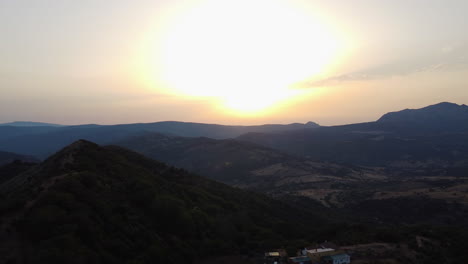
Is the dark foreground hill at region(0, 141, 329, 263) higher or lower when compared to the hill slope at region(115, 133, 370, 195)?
higher

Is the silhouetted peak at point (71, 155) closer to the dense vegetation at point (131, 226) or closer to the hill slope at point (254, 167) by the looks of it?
the dense vegetation at point (131, 226)

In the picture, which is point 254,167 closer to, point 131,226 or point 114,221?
point 131,226

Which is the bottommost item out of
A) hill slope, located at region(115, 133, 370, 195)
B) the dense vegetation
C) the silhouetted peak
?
hill slope, located at region(115, 133, 370, 195)

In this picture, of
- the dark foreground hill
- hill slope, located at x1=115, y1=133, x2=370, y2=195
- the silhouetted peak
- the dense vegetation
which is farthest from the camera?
hill slope, located at x1=115, y1=133, x2=370, y2=195

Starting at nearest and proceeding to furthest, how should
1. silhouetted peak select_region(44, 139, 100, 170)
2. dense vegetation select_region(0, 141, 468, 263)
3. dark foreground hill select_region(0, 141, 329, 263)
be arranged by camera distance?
dark foreground hill select_region(0, 141, 329, 263) → dense vegetation select_region(0, 141, 468, 263) → silhouetted peak select_region(44, 139, 100, 170)

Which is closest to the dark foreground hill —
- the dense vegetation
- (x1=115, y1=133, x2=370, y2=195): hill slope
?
the dense vegetation

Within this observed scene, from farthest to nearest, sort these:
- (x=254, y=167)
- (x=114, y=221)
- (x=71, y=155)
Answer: (x=254, y=167)
(x=71, y=155)
(x=114, y=221)

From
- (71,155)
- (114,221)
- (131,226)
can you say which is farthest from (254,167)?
(114,221)

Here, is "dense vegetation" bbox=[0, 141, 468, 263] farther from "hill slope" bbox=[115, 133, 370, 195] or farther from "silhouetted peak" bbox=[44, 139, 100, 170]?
"hill slope" bbox=[115, 133, 370, 195]

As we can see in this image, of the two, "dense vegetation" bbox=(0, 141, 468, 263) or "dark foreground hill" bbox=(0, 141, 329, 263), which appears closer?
"dark foreground hill" bbox=(0, 141, 329, 263)
